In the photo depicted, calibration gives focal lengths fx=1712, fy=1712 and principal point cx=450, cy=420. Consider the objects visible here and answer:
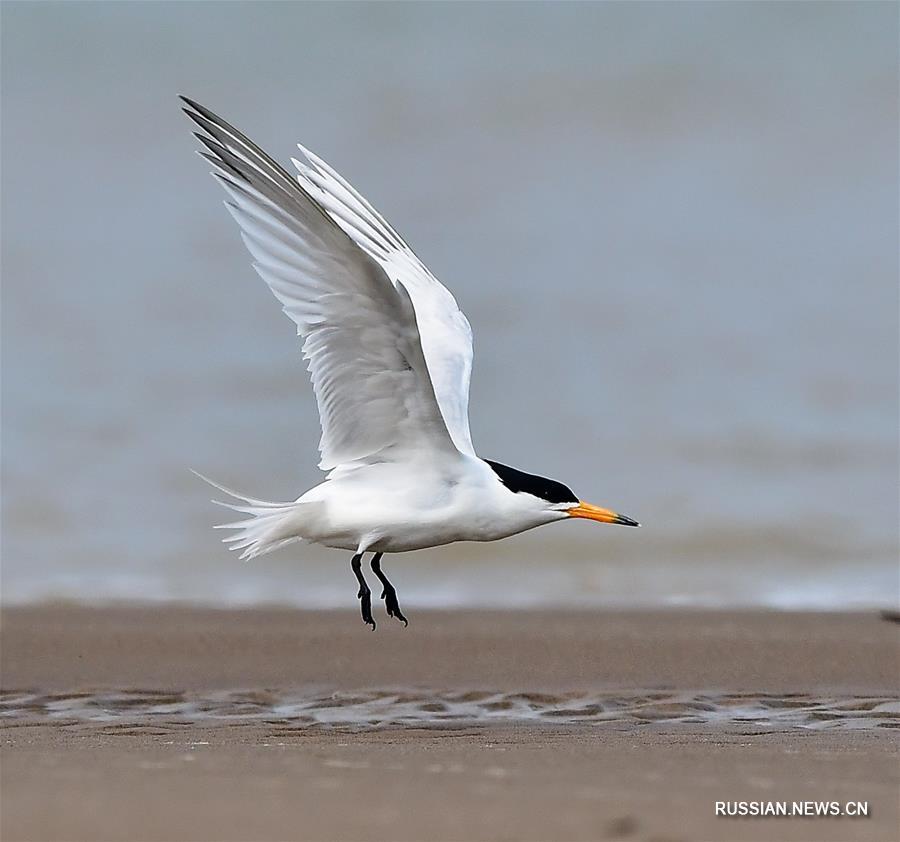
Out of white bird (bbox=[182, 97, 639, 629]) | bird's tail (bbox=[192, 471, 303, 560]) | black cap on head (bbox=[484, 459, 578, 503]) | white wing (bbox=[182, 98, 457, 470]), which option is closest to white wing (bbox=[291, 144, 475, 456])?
white bird (bbox=[182, 97, 639, 629])

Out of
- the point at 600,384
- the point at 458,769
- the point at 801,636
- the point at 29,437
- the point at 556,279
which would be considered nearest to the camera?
the point at 458,769

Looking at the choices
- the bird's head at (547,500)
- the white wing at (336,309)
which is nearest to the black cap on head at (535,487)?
the bird's head at (547,500)

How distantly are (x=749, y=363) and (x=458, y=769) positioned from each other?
7.58 m

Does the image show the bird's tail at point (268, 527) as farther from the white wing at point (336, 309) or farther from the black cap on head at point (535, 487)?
the black cap on head at point (535, 487)

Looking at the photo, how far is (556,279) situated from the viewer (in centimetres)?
1262

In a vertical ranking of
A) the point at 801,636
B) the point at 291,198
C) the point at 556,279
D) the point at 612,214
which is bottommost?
the point at 801,636

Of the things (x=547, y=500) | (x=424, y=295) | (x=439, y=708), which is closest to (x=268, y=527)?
(x=439, y=708)

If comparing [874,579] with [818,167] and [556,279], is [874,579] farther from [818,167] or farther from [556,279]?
[818,167]

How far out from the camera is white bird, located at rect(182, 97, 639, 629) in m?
5.73

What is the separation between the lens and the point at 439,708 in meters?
6.17

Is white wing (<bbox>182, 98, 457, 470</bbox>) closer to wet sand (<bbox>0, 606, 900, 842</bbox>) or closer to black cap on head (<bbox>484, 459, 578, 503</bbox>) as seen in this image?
black cap on head (<bbox>484, 459, 578, 503</bbox>)

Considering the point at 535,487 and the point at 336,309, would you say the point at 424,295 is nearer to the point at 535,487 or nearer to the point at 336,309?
the point at 535,487

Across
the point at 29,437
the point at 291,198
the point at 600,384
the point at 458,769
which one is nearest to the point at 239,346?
the point at 29,437

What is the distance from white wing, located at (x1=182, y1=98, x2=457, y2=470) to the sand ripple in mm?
921
